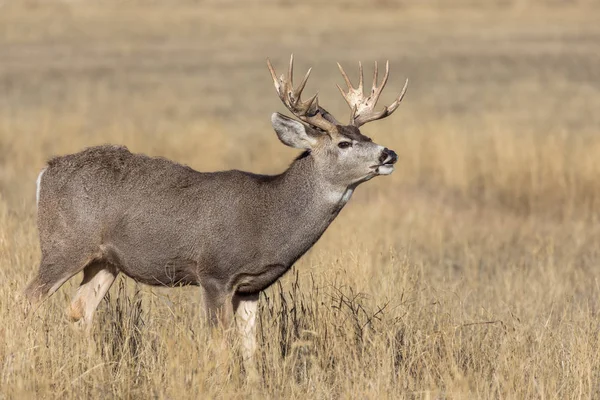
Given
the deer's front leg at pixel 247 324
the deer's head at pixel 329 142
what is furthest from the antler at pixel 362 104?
the deer's front leg at pixel 247 324

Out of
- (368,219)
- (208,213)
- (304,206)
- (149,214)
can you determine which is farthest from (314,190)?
(368,219)

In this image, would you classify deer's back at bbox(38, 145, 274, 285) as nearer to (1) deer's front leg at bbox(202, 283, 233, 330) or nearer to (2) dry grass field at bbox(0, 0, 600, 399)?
(1) deer's front leg at bbox(202, 283, 233, 330)

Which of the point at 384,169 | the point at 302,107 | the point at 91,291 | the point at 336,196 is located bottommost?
the point at 91,291

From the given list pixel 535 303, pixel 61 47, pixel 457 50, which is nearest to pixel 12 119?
pixel 535 303

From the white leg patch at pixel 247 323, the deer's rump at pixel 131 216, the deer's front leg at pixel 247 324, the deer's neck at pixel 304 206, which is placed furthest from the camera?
the deer's neck at pixel 304 206

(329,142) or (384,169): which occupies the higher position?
(329,142)

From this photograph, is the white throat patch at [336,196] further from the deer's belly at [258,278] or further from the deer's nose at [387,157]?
the deer's belly at [258,278]

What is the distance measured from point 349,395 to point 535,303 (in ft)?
12.1

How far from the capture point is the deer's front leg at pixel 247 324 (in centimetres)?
699

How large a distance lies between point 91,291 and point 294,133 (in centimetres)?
184

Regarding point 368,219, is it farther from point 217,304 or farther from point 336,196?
point 217,304

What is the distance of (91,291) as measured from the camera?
782cm

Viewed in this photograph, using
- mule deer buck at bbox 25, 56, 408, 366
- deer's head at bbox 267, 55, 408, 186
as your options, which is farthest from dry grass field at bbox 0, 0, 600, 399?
deer's head at bbox 267, 55, 408, 186

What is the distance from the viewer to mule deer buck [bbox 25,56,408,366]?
23.7 feet
